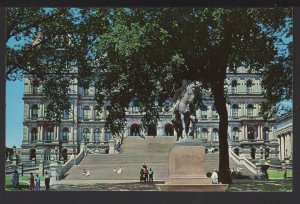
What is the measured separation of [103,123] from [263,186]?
8025 millimetres

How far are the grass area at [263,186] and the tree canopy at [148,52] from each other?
1069 mm

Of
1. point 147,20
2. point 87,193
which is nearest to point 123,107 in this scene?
point 147,20

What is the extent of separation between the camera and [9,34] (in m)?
25.8

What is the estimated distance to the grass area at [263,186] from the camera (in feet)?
77.4

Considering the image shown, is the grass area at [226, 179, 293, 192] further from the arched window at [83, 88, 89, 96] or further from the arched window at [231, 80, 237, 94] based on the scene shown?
the arched window at [83, 88, 89, 96]

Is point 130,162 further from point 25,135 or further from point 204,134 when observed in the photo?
point 25,135

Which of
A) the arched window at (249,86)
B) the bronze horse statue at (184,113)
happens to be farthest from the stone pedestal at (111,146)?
the bronze horse statue at (184,113)

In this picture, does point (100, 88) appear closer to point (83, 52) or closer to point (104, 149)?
point (83, 52)

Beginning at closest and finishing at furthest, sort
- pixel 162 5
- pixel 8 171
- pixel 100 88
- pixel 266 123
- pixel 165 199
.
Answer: pixel 165 199 < pixel 162 5 < pixel 8 171 < pixel 100 88 < pixel 266 123

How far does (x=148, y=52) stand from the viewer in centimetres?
2600

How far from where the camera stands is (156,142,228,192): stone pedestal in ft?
73.8

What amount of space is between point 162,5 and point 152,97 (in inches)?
211

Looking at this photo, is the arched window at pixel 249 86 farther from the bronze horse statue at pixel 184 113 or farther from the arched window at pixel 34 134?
the arched window at pixel 34 134

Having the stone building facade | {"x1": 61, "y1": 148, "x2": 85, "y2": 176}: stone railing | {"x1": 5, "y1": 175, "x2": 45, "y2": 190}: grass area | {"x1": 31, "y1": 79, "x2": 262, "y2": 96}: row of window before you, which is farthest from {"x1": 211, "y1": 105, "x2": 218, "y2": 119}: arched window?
{"x1": 5, "y1": 175, "x2": 45, "y2": 190}: grass area
